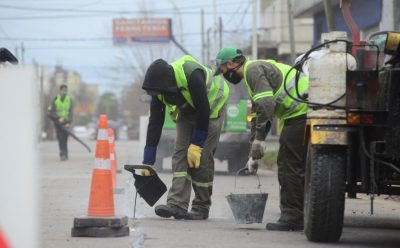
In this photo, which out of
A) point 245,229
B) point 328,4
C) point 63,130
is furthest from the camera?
point 63,130

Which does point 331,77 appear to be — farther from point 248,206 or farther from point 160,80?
point 160,80

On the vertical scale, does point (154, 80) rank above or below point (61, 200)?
above

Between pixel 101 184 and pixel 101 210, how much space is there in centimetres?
23

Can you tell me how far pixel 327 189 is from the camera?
232 inches

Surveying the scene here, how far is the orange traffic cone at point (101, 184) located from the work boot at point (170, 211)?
1.28 metres

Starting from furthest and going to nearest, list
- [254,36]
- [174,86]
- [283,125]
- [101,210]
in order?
[254,36] < [174,86] < [283,125] < [101,210]

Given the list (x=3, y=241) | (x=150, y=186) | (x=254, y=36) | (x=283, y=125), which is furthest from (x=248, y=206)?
(x=254, y=36)

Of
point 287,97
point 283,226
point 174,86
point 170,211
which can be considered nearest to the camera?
point 283,226


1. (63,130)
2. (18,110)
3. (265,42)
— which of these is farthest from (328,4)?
(265,42)

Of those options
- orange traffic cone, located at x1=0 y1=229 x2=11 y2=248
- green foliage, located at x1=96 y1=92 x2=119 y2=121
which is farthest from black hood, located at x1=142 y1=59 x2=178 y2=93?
green foliage, located at x1=96 y1=92 x2=119 y2=121

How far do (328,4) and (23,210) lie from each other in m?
14.0

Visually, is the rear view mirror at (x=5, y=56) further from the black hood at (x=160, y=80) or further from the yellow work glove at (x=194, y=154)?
the yellow work glove at (x=194, y=154)

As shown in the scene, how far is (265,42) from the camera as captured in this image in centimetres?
3988

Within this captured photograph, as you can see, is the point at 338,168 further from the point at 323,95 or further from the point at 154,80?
the point at 154,80
